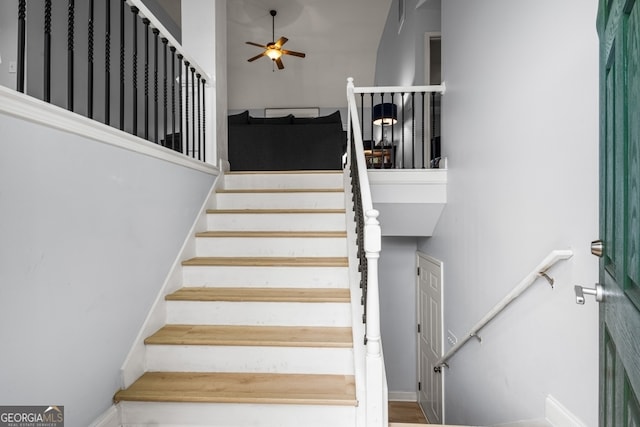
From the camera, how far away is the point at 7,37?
307cm

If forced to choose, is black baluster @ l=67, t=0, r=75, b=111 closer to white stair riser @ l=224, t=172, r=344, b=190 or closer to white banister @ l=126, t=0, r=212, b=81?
white banister @ l=126, t=0, r=212, b=81

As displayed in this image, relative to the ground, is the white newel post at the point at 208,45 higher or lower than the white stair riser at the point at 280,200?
higher

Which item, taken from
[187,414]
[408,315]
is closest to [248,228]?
[187,414]

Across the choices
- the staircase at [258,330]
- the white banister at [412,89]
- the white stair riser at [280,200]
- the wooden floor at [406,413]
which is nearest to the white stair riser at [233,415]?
the staircase at [258,330]

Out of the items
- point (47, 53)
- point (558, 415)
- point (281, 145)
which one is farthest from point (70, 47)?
point (281, 145)

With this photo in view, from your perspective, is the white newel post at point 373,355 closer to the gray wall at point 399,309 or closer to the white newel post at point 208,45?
the white newel post at point 208,45

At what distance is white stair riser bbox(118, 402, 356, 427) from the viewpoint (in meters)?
1.70

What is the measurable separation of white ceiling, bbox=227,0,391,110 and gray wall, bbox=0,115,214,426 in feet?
21.0

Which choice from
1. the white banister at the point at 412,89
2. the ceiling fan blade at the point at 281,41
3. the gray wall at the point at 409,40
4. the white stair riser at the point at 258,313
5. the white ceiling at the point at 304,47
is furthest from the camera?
the white ceiling at the point at 304,47

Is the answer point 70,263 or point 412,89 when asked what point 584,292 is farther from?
point 412,89

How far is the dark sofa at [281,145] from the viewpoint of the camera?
479cm

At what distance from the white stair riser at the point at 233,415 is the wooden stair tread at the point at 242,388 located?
0.04 metres

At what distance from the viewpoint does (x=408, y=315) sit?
5227mm

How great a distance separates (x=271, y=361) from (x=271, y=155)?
10.7 ft
